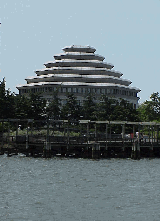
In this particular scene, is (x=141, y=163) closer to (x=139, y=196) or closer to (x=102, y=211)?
(x=139, y=196)

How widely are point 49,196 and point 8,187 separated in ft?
21.9

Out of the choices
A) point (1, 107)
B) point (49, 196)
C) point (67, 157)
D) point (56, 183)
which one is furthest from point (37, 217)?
point (1, 107)

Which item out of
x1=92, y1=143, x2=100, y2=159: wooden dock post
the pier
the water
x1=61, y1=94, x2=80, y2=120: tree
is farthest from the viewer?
x1=61, y1=94, x2=80, y2=120: tree

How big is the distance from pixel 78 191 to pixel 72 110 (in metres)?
114

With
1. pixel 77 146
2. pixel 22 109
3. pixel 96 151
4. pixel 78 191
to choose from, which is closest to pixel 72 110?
pixel 22 109

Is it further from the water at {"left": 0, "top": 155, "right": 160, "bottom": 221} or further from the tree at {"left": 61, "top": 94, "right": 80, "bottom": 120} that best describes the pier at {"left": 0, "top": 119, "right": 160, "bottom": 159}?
the tree at {"left": 61, "top": 94, "right": 80, "bottom": 120}

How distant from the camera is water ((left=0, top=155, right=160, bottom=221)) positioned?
46781 mm

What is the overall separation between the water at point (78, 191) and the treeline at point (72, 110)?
65774 mm

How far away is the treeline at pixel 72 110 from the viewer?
155 metres

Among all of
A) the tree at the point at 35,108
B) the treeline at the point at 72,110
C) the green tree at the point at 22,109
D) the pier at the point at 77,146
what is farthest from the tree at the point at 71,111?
the pier at the point at 77,146

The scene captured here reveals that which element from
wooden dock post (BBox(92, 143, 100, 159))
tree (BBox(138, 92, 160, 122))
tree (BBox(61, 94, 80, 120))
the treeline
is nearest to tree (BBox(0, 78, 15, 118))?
the treeline

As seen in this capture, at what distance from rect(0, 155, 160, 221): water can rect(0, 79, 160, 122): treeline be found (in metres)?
65.8

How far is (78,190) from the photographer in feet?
194

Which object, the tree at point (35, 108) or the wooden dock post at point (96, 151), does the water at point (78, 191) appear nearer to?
the wooden dock post at point (96, 151)
